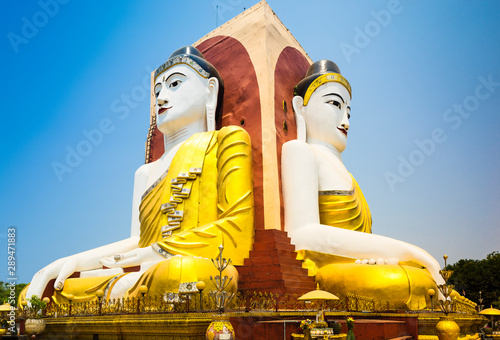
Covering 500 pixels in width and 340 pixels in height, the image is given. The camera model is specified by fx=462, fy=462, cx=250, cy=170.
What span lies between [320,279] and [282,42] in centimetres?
552

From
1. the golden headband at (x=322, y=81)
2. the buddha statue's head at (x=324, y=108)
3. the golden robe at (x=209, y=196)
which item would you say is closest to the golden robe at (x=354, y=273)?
the golden robe at (x=209, y=196)

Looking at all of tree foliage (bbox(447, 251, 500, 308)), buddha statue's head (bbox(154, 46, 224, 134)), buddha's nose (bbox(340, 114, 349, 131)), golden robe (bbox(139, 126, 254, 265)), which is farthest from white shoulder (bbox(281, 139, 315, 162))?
tree foliage (bbox(447, 251, 500, 308))

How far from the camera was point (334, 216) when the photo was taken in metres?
8.97

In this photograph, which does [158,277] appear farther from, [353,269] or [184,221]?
[353,269]

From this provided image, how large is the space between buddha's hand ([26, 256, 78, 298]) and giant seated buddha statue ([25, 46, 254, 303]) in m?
0.02

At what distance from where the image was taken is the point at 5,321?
7.12 metres

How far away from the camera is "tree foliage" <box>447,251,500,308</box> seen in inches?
822

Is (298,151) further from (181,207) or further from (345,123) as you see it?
(181,207)

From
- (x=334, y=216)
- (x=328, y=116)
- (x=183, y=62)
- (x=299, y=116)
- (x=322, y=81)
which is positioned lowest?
(x=334, y=216)

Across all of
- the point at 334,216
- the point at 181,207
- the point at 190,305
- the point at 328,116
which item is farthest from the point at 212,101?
the point at 190,305

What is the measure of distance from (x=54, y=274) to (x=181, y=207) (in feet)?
8.15

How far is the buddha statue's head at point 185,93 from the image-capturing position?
31.3 ft

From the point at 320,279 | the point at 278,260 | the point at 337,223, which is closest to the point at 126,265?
the point at 278,260

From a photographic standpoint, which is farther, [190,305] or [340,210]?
[340,210]
